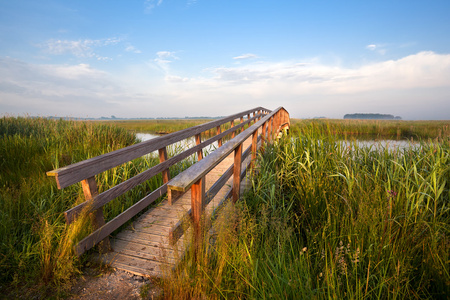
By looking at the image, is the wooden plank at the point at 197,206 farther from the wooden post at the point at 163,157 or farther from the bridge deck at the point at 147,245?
the wooden post at the point at 163,157

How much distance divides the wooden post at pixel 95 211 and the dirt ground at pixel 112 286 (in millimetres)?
251

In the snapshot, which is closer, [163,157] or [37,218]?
[37,218]

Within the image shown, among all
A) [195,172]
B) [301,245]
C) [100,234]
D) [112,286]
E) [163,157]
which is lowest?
[112,286]

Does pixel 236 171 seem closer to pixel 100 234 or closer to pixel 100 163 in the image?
pixel 100 163

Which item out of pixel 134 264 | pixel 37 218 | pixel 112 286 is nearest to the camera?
pixel 112 286

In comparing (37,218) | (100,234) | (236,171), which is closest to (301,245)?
(236,171)

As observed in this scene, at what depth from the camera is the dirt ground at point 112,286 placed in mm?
1879

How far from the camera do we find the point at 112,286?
1.99 meters

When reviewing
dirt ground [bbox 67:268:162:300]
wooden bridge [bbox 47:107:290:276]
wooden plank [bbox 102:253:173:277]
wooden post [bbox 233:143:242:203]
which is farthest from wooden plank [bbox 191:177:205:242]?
wooden post [bbox 233:143:242:203]

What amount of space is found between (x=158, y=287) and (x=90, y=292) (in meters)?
0.56

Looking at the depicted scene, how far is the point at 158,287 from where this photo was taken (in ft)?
6.31

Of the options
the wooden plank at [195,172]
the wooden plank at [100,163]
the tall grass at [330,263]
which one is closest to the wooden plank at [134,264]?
the tall grass at [330,263]

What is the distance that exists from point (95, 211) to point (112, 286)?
0.72 m

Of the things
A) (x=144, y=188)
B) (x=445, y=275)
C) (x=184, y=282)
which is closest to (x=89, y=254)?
(x=184, y=282)
